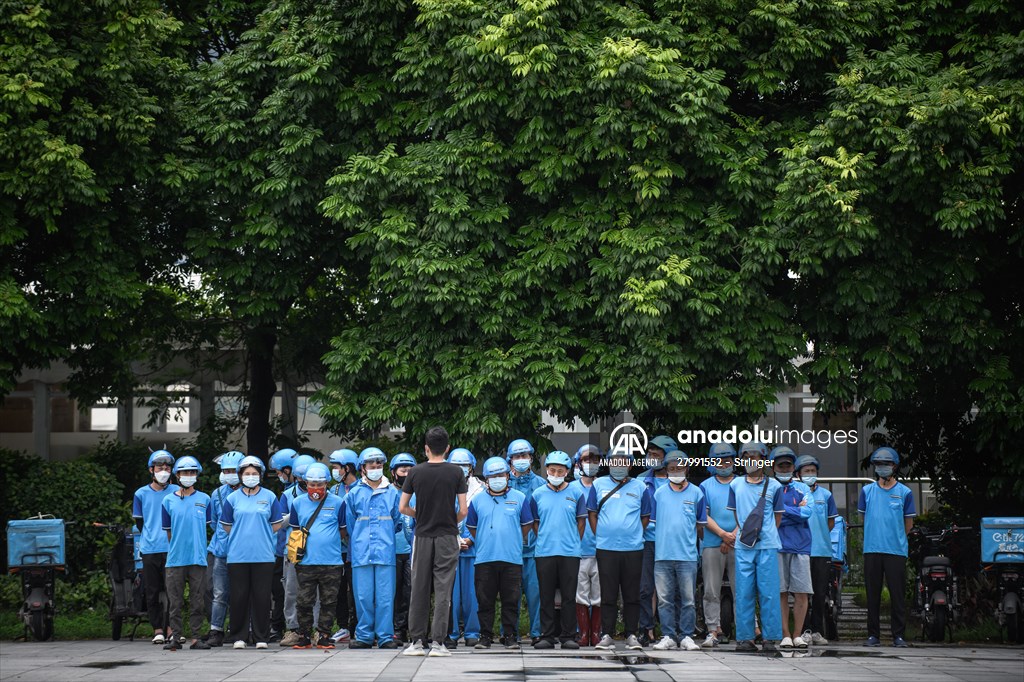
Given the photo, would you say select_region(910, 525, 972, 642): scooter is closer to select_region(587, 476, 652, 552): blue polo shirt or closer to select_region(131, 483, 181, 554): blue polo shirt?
select_region(587, 476, 652, 552): blue polo shirt

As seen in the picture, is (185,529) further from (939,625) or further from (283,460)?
(939,625)

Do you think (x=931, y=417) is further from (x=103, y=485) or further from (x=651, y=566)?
(x=103, y=485)

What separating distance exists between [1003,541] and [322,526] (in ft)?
26.1

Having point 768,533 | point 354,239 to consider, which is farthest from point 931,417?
point 354,239

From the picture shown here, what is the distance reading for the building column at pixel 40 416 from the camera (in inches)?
1166

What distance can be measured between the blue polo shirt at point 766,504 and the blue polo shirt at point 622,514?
0.96m

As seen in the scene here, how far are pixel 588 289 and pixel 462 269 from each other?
Answer: 1808 millimetres

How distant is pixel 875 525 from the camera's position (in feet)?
45.1

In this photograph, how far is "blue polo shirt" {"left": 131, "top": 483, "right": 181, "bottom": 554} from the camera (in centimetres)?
1373

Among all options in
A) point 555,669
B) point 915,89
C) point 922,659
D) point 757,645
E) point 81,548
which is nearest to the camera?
point 555,669

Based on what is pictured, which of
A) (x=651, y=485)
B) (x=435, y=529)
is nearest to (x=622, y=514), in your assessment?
(x=651, y=485)

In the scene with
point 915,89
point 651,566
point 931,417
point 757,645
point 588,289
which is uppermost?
point 915,89

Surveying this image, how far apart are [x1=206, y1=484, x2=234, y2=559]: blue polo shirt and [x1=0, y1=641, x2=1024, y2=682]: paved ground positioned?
3.56ft

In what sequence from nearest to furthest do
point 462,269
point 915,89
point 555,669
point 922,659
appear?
point 555,669 < point 922,659 < point 915,89 < point 462,269
